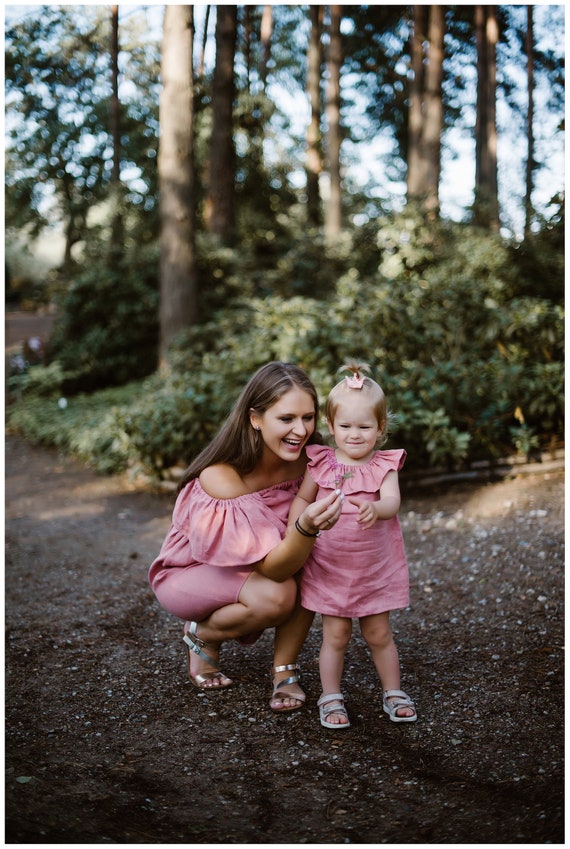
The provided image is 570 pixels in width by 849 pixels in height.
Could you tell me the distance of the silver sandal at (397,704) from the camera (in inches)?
107

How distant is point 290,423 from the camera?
282 centimetres

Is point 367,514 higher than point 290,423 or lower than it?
lower

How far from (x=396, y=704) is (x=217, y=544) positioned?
2.88 ft

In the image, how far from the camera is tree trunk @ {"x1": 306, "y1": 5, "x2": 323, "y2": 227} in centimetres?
1528

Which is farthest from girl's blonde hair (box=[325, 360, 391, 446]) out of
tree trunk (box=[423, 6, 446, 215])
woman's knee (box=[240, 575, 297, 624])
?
tree trunk (box=[423, 6, 446, 215])

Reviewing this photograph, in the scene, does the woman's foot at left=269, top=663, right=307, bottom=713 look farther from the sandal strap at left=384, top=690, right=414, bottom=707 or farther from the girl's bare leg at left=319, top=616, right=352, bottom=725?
the sandal strap at left=384, top=690, right=414, bottom=707

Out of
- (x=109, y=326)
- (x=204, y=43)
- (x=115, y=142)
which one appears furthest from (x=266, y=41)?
(x=109, y=326)

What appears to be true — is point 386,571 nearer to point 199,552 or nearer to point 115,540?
point 199,552

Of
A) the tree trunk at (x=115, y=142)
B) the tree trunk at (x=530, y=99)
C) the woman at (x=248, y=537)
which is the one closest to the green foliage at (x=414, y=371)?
the woman at (x=248, y=537)

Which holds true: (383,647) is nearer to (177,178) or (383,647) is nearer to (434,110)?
(177,178)

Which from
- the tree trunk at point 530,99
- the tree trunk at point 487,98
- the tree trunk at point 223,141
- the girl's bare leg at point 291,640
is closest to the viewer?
the girl's bare leg at point 291,640

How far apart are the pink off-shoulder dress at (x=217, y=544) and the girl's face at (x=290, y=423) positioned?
225 mm

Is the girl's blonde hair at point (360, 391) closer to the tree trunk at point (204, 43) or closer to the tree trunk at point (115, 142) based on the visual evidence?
the tree trunk at point (115, 142)

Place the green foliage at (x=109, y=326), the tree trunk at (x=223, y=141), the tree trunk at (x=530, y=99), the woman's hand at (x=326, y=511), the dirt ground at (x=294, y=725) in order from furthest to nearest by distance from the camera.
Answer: the tree trunk at (x=530, y=99) < the tree trunk at (x=223, y=141) < the green foliage at (x=109, y=326) < the woman's hand at (x=326, y=511) < the dirt ground at (x=294, y=725)
